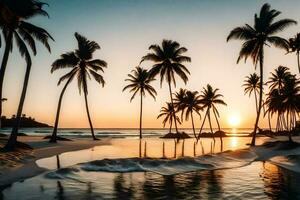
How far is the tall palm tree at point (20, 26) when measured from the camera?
23359mm

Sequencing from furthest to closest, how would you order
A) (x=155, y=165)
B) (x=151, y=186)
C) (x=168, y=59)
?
(x=168, y=59), (x=155, y=165), (x=151, y=186)

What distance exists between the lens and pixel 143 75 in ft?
213

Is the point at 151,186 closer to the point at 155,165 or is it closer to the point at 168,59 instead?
the point at 155,165

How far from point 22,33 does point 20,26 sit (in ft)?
2.20

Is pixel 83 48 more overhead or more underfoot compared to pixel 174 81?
more overhead

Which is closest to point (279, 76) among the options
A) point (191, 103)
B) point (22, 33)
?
point (191, 103)

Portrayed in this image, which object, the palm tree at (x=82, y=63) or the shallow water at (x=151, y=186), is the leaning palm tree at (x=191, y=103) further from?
the shallow water at (x=151, y=186)

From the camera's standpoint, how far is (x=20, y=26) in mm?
24953

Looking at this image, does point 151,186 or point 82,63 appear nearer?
point 151,186

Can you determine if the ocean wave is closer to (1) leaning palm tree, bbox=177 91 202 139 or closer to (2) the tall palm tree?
(2) the tall palm tree

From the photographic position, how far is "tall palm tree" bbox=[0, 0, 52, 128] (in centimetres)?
2336

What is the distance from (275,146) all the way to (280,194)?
66.6ft

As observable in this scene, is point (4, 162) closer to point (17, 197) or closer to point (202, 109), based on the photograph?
point (17, 197)

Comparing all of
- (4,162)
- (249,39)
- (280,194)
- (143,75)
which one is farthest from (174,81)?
(280,194)
